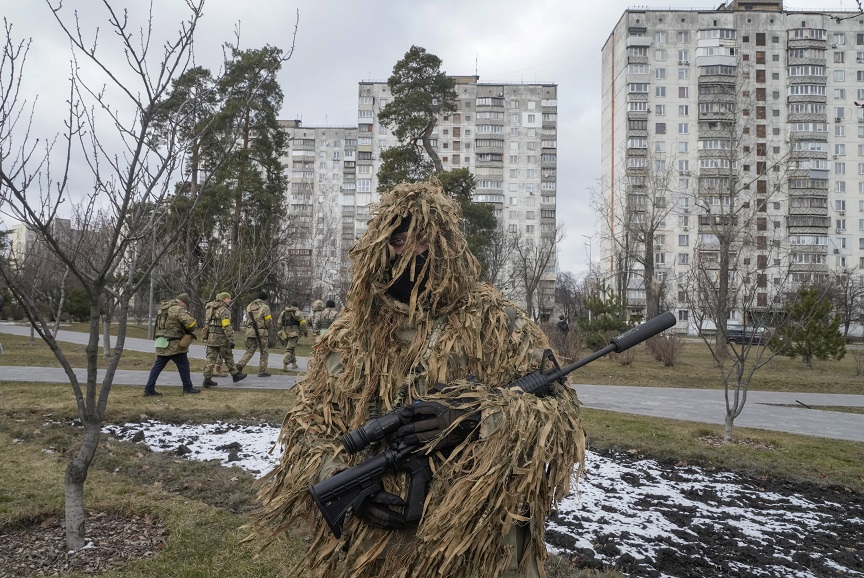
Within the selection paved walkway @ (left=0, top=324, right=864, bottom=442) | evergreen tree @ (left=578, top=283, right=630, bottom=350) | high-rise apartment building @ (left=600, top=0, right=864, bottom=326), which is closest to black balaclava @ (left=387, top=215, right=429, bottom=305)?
paved walkway @ (left=0, top=324, right=864, bottom=442)

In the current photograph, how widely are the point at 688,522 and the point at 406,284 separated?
11.7ft

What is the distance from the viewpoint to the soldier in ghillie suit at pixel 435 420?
191 centimetres

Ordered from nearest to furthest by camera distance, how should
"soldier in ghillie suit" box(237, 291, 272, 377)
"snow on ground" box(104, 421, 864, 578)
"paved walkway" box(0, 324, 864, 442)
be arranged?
"snow on ground" box(104, 421, 864, 578) → "paved walkway" box(0, 324, 864, 442) → "soldier in ghillie suit" box(237, 291, 272, 377)

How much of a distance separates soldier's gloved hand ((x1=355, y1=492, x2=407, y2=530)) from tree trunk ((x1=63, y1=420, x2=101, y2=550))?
2.42 m

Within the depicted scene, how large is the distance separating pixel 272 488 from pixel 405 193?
1304 mm

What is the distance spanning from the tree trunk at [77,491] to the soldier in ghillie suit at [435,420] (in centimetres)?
189

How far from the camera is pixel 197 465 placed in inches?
221

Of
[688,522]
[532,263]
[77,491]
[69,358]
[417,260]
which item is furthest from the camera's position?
[532,263]

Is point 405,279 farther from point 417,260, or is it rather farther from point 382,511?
point 382,511

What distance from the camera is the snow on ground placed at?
3760 millimetres

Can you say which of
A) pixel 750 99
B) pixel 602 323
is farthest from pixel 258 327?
pixel 750 99

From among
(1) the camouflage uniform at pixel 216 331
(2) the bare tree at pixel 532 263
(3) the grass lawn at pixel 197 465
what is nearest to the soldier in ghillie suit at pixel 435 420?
(3) the grass lawn at pixel 197 465

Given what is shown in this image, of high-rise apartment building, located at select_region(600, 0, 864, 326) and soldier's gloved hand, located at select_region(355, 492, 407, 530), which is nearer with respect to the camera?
soldier's gloved hand, located at select_region(355, 492, 407, 530)

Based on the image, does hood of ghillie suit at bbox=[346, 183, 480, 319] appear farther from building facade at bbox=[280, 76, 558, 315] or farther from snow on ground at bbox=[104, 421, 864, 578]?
building facade at bbox=[280, 76, 558, 315]
